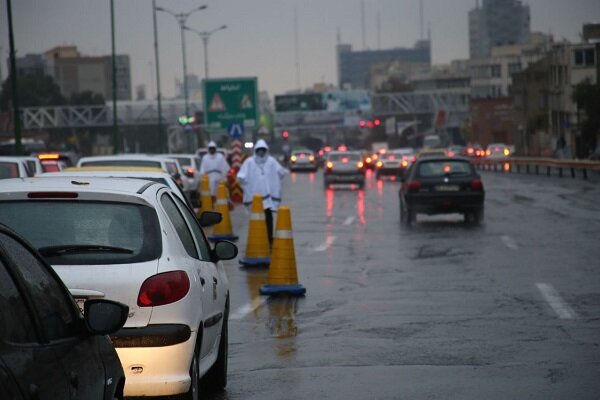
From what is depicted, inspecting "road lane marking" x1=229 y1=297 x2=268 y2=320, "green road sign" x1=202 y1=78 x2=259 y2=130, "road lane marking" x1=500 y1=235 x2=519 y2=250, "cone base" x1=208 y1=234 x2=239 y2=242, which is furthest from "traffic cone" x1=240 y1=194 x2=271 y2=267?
"green road sign" x1=202 y1=78 x2=259 y2=130

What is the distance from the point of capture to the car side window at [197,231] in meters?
8.99

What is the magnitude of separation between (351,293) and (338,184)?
42.2m

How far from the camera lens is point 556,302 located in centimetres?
1401

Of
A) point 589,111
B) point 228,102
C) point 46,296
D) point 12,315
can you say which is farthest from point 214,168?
point 589,111

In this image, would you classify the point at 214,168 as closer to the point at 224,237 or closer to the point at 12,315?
the point at 224,237

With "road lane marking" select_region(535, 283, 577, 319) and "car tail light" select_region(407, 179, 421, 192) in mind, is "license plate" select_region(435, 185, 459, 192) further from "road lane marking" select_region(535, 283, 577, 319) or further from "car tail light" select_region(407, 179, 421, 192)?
"road lane marking" select_region(535, 283, 577, 319)

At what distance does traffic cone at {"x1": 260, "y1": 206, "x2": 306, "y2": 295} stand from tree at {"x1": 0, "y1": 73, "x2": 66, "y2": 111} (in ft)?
418

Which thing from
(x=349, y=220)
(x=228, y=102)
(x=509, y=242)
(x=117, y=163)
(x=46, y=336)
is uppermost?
(x=228, y=102)

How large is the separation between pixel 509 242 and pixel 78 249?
15764mm

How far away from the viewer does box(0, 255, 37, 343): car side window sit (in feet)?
14.4

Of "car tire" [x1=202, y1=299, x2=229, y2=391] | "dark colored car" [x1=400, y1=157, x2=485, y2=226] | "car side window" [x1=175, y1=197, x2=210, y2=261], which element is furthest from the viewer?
"dark colored car" [x1=400, y1=157, x2=485, y2=226]

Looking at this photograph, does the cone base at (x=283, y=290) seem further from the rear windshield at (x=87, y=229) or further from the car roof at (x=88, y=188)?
the rear windshield at (x=87, y=229)

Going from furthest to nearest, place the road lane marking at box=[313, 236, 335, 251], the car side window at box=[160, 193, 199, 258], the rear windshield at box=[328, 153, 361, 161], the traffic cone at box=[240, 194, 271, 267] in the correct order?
the rear windshield at box=[328, 153, 361, 161]
the road lane marking at box=[313, 236, 335, 251]
the traffic cone at box=[240, 194, 271, 267]
the car side window at box=[160, 193, 199, 258]

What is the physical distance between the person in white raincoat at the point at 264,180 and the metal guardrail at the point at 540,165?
35756mm
